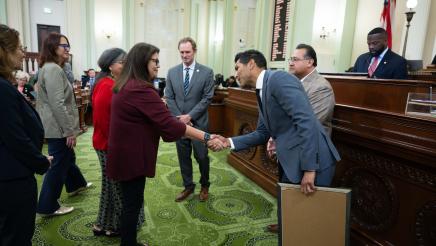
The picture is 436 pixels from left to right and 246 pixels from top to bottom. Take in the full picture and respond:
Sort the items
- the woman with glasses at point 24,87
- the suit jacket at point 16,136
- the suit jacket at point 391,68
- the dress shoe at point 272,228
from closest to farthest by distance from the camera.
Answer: the suit jacket at point 16,136 → the dress shoe at point 272,228 → the suit jacket at point 391,68 → the woman with glasses at point 24,87

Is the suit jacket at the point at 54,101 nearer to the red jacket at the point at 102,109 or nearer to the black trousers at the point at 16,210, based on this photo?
the red jacket at the point at 102,109

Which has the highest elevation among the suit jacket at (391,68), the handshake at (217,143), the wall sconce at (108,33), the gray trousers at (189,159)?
the wall sconce at (108,33)

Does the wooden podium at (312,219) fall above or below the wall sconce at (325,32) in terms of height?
below

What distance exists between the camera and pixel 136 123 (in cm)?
172

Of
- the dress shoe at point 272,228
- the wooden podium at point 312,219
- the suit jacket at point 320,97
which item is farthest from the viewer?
the dress shoe at point 272,228

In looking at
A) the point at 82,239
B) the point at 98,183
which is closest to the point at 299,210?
the point at 82,239

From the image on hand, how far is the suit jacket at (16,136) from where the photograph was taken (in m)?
1.33

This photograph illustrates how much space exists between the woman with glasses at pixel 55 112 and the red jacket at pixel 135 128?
3.25ft

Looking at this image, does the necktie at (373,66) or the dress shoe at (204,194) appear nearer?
the dress shoe at (204,194)

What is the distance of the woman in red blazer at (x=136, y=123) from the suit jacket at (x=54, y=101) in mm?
964

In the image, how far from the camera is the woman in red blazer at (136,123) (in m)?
1.70

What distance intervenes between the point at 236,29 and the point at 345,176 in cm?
881

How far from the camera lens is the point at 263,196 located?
11.0ft

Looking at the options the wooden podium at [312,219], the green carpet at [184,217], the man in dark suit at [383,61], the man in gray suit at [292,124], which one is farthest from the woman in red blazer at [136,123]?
the man in dark suit at [383,61]
